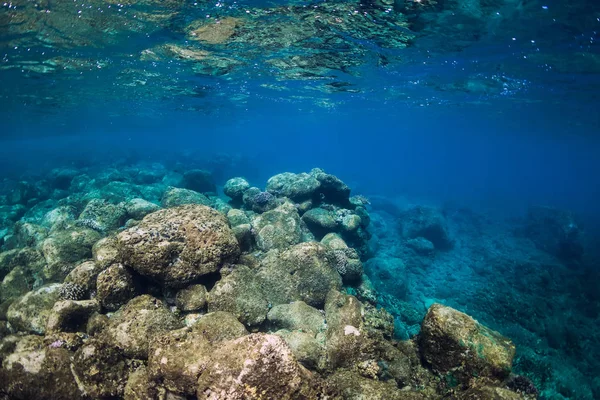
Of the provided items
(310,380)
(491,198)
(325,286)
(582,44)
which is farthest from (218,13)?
(491,198)

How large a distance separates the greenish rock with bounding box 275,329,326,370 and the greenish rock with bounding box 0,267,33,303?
7259 mm

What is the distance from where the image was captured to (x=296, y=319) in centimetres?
591

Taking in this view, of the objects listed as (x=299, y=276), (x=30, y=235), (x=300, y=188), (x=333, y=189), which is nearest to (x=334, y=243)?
(x=299, y=276)

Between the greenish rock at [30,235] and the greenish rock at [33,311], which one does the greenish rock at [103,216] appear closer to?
the greenish rock at [30,235]

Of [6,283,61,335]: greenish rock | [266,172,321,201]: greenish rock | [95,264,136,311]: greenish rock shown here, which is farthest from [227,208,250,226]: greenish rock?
[6,283,61,335]: greenish rock

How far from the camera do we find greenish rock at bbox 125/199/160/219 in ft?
32.4

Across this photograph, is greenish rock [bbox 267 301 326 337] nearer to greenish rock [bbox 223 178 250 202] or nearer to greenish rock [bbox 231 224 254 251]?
greenish rock [bbox 231 224 254 251]

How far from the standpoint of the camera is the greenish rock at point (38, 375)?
3514 millimetres

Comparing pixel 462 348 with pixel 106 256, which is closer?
pixel 462 348

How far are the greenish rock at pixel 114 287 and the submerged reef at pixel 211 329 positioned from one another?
2 centimetres

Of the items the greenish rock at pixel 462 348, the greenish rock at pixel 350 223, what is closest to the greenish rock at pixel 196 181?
the greenish rock at pixel 350 223

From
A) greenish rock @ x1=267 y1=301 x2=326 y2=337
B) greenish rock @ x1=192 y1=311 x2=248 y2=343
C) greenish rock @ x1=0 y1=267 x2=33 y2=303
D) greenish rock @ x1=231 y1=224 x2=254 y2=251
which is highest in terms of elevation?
greenish rock @ x1=192 y1=311 x2=248 y2=343

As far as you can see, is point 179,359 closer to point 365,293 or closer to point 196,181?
point 365,293

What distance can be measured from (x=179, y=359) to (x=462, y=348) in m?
3.92
